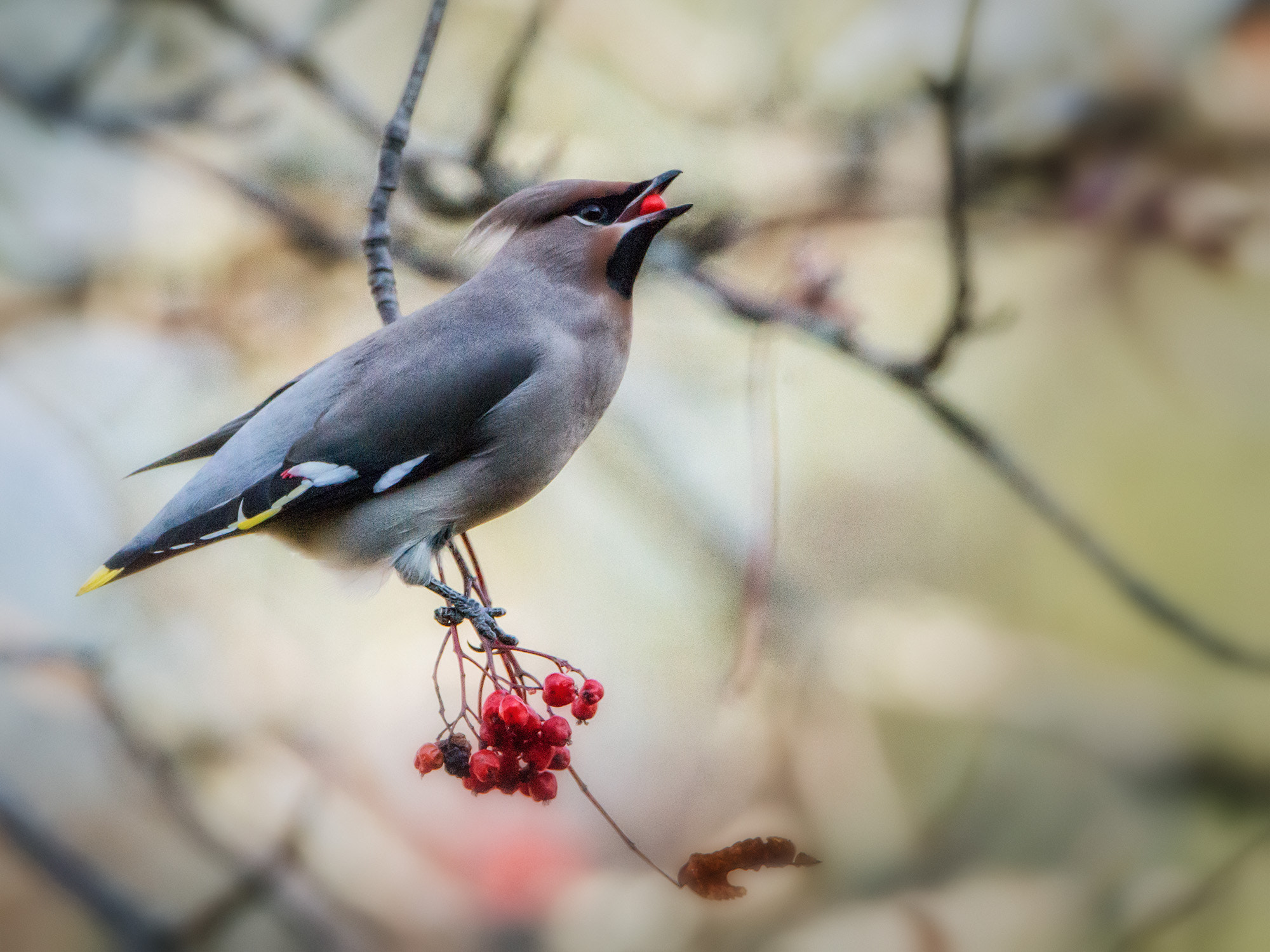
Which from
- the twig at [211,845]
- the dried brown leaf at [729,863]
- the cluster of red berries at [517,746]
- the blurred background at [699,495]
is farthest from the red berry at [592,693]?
the twig at [211,845]

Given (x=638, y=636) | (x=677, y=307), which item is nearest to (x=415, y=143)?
(x=677, y=307)

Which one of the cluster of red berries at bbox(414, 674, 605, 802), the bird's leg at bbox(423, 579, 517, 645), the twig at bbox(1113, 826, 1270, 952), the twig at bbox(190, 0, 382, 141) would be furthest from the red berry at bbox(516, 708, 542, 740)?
the twig at bbox(1113, 826, 1270, 952)

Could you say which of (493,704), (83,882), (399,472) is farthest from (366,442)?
(83,882)

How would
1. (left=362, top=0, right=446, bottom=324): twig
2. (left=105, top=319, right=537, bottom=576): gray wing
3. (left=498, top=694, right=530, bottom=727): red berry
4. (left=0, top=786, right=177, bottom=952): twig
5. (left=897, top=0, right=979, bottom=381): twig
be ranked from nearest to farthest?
1. (left=498, top=694, right=530, bottom=727): red berry
2. (left=105, top=319, right=537, bottom=576): gray wing
3. (left=362, top=0, right=446, bottom=324): twig
4. (left=0, top=786, right=177, bottom=952): twig
5. (left=897, top=0, right=979, bottom=381): twig

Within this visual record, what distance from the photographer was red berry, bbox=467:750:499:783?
4.40ft

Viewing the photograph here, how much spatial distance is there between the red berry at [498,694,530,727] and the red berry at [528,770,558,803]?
95 mm

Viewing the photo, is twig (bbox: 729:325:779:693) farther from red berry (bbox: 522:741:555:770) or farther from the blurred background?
red berry (bbox: 522:741:555:770)

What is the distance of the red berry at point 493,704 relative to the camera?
1342 mm

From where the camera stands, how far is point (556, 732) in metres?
1.34

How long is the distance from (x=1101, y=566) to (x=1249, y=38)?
0.99m

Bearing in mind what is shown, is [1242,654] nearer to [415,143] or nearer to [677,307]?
[677,307]

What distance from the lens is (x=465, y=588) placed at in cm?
151

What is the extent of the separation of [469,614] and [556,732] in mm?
187

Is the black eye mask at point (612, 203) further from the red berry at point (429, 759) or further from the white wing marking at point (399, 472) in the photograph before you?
the red berry at point (429, 759)
